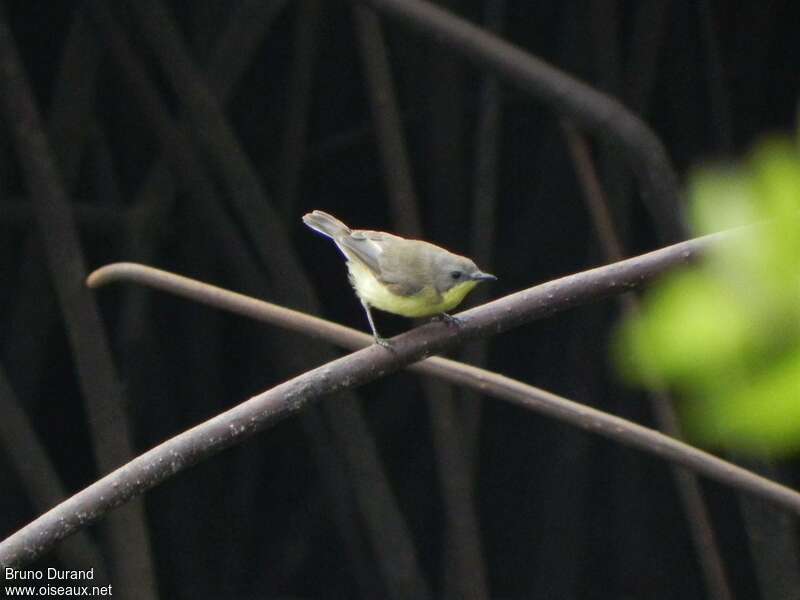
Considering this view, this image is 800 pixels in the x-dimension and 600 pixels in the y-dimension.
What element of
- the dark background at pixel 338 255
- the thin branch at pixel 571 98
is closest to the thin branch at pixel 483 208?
the dark background at pixel 338 255

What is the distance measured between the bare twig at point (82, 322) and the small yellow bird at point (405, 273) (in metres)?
1.02

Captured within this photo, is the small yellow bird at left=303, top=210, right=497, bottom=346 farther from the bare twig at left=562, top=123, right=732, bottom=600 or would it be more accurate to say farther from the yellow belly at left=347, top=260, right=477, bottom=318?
the bare twig at left=562, top=123, right=732, bottom=600

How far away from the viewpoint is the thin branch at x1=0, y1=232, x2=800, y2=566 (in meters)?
1.65

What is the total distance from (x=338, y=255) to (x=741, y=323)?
444 cm

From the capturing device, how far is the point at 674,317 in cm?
54

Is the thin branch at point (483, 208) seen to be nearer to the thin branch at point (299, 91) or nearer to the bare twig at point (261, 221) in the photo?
the bare twig at point (261, 221)

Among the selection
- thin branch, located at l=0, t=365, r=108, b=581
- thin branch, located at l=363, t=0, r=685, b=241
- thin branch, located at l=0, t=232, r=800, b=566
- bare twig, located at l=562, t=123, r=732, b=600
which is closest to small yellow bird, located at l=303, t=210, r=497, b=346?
thin branch, located at l=0, t=232, r=800, b=566

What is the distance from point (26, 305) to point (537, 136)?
2.30 metres

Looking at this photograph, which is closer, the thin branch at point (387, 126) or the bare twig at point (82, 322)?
the bare twig at point (82, 322)

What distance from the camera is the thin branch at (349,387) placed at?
1649 mm

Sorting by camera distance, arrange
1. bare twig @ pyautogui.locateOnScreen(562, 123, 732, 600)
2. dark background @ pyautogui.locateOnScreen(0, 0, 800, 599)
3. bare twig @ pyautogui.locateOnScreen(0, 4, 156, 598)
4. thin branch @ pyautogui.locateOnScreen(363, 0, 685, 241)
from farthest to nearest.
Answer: dark background @ pyautogui.locateOnScreen(0, 0, 800, 599), bare twig @ pyautogui.locateOnScreen(0, 4, 156, 598), bare twig @ pyautogui.locateOnScreen(562, 123, 732, 600), thin branch @ pyautogui.locateOnScreen(363, 0, 685, 241)

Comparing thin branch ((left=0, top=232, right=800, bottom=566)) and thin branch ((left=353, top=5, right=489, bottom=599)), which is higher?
thin branch ((left=353, top=5, right=489, bottom=599))

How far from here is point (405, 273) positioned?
92.7 inches

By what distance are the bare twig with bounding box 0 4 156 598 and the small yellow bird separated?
40.3 inches
